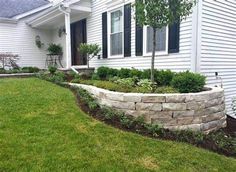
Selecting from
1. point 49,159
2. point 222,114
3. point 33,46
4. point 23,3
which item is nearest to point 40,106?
point 49,159

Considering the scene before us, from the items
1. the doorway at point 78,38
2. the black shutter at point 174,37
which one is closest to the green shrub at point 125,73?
the black shutter at point 174,37

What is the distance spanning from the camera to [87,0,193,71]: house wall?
21.9 feet

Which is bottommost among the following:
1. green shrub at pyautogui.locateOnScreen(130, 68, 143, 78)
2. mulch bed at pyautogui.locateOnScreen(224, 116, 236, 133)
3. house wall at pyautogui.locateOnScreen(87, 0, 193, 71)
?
mulch bed at pyautogui.locateOnScreen(224, 116, 236, 133)

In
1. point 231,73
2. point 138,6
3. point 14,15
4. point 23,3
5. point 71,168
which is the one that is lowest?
point 71,168

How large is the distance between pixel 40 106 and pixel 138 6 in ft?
9.70

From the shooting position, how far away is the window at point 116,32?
9.16 meters

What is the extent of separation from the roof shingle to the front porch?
126cm

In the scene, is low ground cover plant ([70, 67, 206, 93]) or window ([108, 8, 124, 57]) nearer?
low ground cover plant ([70, 67, 206, 93])

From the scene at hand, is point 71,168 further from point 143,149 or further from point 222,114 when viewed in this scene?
point 222,114

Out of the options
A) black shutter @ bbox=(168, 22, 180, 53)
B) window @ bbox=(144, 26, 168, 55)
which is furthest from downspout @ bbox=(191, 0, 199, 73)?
window @ bbox=(144, 26, 168, 55)

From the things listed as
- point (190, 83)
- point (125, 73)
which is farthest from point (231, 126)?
point (125, 73)

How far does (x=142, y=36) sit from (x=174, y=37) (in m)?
1.33

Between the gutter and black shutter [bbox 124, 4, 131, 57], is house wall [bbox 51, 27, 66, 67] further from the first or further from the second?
black shutter [bbox 124, 4, 131, 57]

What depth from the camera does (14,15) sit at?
553 inches
